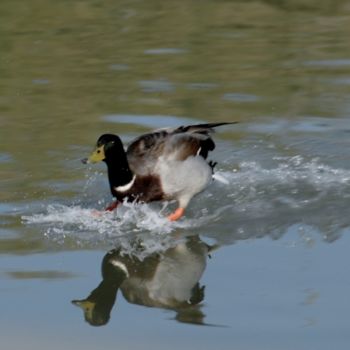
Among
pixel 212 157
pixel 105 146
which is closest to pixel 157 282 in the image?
pixel 105 146

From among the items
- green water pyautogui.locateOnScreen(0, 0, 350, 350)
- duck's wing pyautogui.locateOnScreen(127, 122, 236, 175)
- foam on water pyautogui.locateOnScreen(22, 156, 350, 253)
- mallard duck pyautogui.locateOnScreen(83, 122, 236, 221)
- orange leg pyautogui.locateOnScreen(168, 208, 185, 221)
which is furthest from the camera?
orange leg pyautogui.locateOnScreen(168, 208, 185, 221)

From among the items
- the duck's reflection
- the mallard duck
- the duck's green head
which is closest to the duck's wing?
the mallard duck

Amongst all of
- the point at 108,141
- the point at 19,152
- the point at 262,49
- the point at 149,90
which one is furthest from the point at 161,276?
the point at 262,49

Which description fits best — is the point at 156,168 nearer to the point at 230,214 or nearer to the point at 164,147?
the point at 164,147

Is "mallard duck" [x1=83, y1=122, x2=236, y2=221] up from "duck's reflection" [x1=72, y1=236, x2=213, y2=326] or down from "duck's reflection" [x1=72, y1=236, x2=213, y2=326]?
up

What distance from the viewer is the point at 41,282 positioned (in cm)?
720

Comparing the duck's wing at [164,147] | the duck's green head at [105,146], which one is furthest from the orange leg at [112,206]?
the duck's green head at [105,146]

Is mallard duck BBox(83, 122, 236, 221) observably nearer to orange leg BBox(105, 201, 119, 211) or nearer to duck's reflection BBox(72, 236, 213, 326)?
orange leg BBox(105, 201, 119, 211)

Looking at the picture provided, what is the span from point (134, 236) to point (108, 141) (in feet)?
2.16

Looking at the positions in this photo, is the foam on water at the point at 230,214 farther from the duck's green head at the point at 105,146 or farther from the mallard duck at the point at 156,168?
the duck's green head at the point at 105,146

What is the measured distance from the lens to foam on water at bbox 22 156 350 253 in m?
8.20

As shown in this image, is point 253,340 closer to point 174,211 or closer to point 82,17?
point 174,211

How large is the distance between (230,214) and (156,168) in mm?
631

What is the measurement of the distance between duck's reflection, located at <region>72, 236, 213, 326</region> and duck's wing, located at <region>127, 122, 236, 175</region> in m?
0.65
